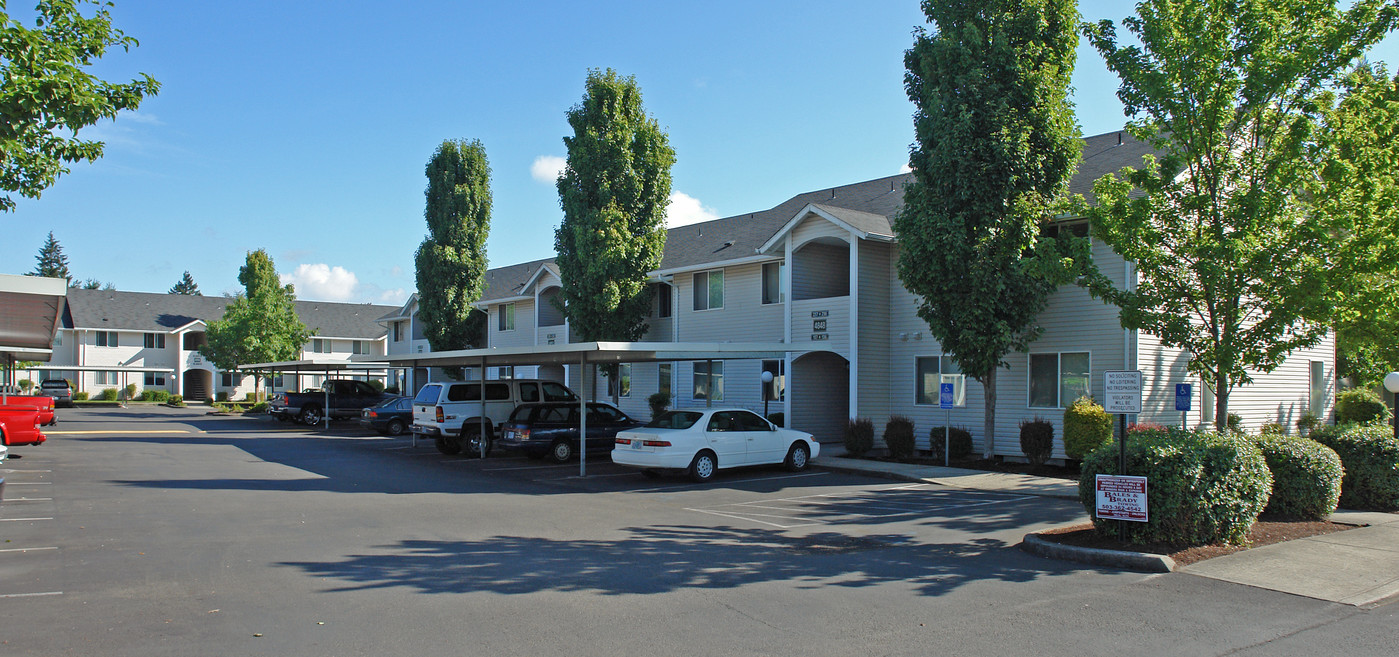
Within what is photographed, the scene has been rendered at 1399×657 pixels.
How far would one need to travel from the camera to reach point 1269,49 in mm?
12164

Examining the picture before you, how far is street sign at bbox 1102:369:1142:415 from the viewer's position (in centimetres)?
1034

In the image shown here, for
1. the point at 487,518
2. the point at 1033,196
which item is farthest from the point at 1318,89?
the point at 487,518

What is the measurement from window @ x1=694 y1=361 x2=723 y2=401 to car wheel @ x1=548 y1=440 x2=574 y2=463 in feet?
23.2

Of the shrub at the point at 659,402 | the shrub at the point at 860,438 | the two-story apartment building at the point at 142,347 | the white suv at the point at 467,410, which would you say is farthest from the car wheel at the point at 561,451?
the two-story apartment building at the point at 142,347

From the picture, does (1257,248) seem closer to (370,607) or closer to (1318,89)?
(1318,89)

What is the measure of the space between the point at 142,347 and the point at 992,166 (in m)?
60.8

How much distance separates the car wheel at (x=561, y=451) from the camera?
65.7 ft

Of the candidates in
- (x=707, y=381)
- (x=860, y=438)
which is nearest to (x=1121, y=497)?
(x=860, y=438)

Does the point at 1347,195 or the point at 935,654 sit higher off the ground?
the point at 1347,195

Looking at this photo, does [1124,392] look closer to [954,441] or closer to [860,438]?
[954,441]

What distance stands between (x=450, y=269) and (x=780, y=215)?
14023 millimetres

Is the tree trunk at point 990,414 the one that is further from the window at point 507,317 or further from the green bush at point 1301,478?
the window at point 507,317

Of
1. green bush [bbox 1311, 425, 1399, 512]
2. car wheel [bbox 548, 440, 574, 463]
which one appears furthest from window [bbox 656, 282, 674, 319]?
green bush [bbox 1311, 425, 1399, 512]

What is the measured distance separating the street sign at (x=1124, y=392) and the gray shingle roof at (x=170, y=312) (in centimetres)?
6054
